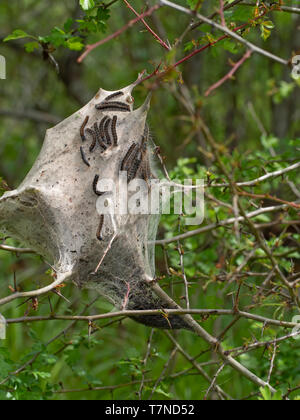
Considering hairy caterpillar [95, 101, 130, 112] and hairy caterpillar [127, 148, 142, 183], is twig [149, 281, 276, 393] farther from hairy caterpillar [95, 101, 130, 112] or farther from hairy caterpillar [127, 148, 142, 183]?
hairy caterpillar [95, 101, 130, 112]

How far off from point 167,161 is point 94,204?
4772 millimetres

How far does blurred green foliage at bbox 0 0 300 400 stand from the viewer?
129 inches

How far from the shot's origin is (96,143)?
2.91 meters

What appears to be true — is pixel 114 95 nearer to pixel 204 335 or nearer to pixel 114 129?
pixel 114 129

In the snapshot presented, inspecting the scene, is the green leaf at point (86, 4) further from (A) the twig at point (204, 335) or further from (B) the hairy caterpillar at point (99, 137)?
(A) the twig at point (204, 335)

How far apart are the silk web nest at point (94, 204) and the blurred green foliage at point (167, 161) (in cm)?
19

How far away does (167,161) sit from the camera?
24.8 ft

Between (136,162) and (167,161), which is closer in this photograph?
(136,162)

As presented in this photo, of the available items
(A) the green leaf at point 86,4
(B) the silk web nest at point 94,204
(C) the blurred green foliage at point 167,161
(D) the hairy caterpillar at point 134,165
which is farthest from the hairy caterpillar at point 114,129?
(A) the green leaf at point 86,4

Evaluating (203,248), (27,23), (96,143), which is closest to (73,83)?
(27,23)

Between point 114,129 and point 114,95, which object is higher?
point 114,95

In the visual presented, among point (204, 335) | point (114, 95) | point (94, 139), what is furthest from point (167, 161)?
point (204, 335)

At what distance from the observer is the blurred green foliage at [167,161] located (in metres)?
3.28
